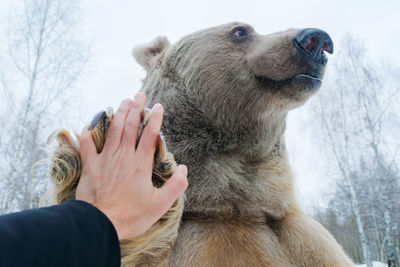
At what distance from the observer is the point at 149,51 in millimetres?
2408

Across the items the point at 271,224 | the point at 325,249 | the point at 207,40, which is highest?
the point at 207,40

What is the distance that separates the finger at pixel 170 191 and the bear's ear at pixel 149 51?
1.43 meters

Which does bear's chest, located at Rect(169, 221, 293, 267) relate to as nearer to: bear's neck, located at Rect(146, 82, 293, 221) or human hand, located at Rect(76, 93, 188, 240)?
bear's neck, located at Rect(146, 82, 293, 221)

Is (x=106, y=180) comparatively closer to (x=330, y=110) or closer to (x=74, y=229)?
(x=74, y=229)

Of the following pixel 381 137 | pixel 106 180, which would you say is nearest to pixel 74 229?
pixel 106 180

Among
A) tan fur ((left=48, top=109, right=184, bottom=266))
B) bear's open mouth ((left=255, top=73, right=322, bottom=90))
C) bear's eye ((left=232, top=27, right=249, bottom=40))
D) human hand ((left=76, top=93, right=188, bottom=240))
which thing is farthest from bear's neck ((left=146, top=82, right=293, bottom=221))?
bear's eye ((left=232, top=27, right=249, bottom=40))

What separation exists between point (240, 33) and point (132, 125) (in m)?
1.29

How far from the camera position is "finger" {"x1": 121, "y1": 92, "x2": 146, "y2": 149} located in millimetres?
1045

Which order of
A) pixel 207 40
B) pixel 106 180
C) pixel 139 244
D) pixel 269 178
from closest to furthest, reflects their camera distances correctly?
pixel 106 180, pixel 139 244, pixel 269 178, pixel 207 40

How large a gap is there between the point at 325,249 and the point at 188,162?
828mm

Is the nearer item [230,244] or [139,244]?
[139,244]

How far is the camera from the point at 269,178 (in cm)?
169

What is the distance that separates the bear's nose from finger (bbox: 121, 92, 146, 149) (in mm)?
1073

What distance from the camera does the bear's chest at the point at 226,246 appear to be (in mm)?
1380
